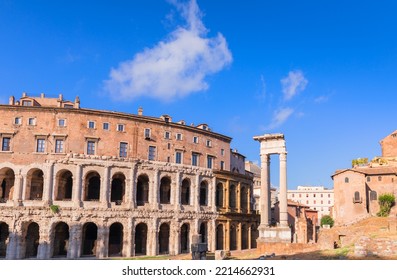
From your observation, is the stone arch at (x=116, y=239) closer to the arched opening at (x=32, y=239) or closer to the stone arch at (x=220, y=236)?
→ the arched opening at (x=32, y=239)

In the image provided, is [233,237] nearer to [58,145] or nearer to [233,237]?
[233,237]

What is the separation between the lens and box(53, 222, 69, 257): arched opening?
3743 centimetres

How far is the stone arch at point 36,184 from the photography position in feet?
120

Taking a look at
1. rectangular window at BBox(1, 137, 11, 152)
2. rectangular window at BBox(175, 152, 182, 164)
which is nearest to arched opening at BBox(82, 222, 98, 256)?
rectangular window at BBox(1, 137, 11, 152)

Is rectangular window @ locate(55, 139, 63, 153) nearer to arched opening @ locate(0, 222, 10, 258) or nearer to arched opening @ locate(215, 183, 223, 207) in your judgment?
arched opening @ locate(0, 222, 10, 258)

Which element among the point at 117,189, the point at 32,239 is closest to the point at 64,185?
the point at 117,189

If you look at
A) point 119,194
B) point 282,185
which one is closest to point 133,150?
point 119,194

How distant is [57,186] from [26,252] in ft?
21.1

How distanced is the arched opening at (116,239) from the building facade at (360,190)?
25.4 metres

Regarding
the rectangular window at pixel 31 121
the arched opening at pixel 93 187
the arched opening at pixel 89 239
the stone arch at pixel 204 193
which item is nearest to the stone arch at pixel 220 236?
the stone arch at pixel 204 193

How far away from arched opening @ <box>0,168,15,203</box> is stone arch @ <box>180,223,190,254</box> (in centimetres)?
1699

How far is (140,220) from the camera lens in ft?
125

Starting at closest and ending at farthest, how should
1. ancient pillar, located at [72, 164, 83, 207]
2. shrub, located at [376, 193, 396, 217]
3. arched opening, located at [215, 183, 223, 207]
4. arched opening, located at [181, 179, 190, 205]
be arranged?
ancient pillar, located at [72, 164, 83, 207]
arched opening, located at [181, 179, 190, 205]
arched opening, located at [215, 183, 223, 207]
shrub, located at [376, 193, 396, 217]

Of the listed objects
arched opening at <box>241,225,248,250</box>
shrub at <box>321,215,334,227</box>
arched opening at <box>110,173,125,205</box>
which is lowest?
arched opening at <box>241,225,248,250</box>
